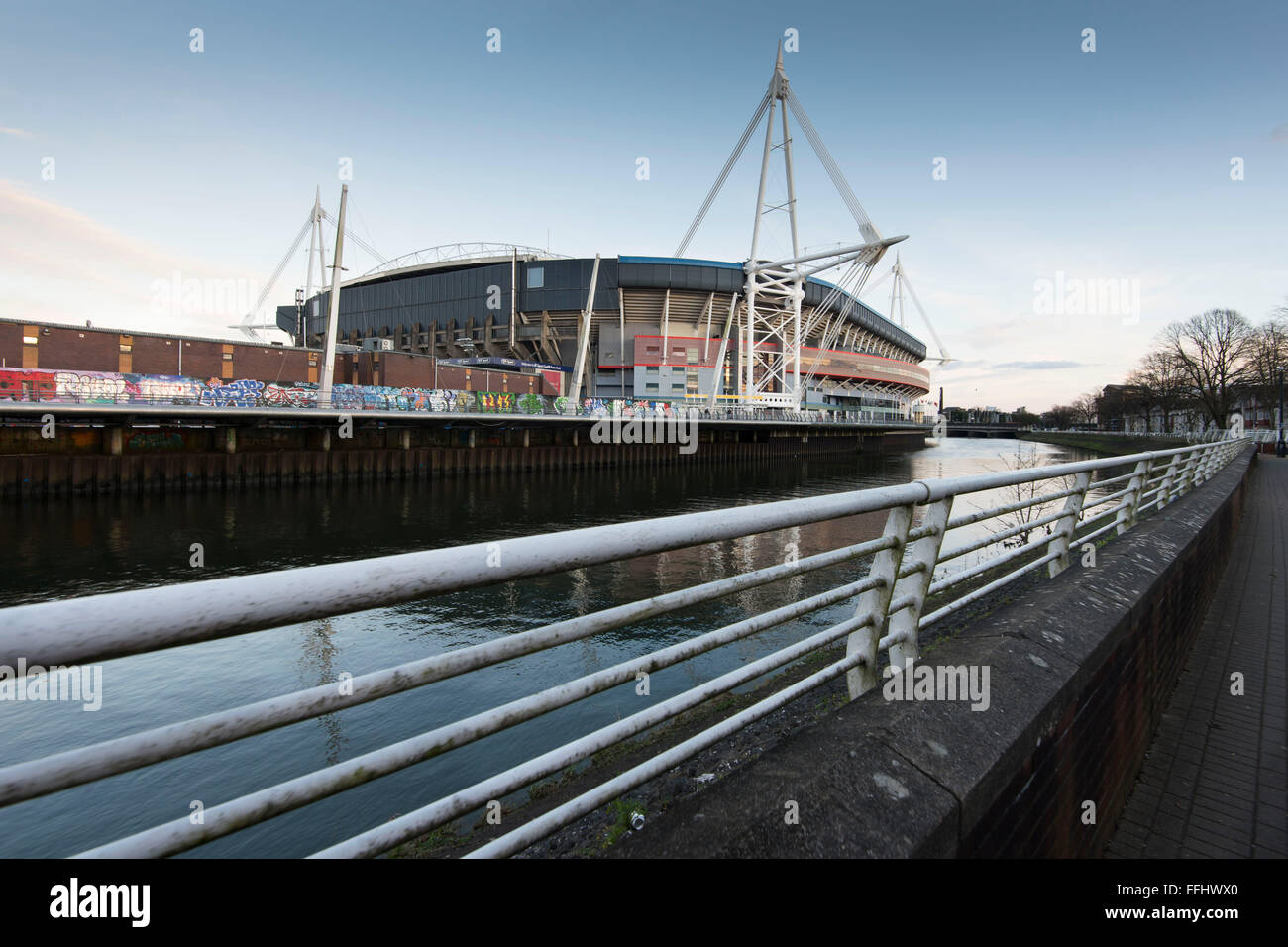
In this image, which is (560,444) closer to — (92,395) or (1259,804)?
(92,395)

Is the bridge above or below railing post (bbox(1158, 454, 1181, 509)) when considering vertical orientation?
above

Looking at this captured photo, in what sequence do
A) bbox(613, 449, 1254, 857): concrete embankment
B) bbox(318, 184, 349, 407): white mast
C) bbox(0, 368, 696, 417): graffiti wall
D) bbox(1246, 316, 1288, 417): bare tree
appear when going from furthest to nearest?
bbox(1246, 316, 1288, 417): bare tree, bbox(318, 184, 349, 407): white mast, bbox(0, 368, 696, 417): graffiti wall, bbox(613, 449, 1254, 857): concrete embankment

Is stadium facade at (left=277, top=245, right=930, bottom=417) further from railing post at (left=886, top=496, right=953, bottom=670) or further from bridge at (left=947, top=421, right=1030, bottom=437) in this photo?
bridge at (left=947, top=421, right=1030, bottom=437)

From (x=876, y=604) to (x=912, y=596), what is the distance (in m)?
0.27

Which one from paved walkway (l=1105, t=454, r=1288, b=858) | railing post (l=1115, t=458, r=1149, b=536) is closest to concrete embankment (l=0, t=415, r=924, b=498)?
railing post (l=1115, t=458, r=1149, b=536)

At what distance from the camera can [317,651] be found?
26.9 ft

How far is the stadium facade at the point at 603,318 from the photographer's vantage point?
190 ft

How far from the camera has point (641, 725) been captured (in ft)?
5.50

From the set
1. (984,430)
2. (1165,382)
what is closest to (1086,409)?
(984,430)

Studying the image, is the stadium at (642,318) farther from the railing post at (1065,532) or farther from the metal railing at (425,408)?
the railing post at (1065,532)

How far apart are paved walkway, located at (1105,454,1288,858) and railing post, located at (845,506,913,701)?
5.00 ft

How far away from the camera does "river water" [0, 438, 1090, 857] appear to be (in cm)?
493
